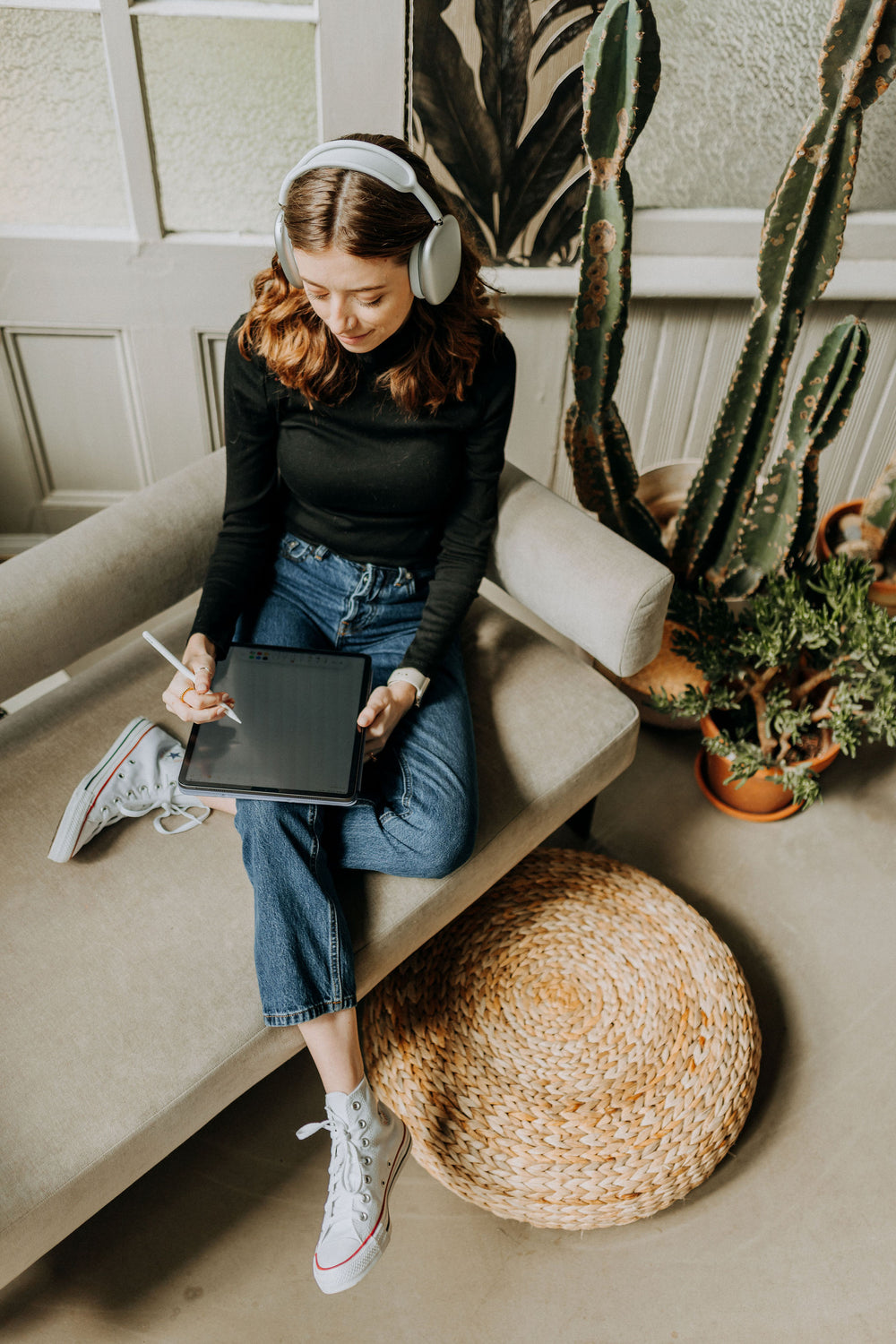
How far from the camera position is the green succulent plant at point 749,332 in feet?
3.96

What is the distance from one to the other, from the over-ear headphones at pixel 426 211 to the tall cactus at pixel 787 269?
53 cm

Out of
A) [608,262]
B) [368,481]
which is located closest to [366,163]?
[368,481]

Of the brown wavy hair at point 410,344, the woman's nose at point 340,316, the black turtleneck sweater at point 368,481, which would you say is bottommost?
the black turtleneck sweater at point 368,481

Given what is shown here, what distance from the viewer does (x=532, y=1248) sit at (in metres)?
1.27

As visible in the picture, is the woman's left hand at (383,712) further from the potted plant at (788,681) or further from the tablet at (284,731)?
the potted plant at (788,681)

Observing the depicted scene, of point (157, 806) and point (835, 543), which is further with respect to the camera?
point (835, 543)

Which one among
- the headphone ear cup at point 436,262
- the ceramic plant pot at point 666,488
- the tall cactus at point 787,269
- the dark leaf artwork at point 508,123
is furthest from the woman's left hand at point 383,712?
the dark leaf artwork at point 508,123

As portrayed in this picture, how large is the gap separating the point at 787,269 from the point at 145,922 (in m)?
1.23

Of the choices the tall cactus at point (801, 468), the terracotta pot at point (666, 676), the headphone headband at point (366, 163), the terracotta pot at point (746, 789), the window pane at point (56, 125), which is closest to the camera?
the headphone headband at point (366, 163)

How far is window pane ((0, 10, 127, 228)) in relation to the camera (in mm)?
1484

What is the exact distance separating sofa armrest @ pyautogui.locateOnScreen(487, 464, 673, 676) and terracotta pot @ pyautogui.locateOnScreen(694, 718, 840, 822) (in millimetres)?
420

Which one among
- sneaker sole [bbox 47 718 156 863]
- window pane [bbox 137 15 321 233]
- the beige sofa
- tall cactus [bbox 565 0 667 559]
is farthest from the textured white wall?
sneaker sole [bbox 47 718 156 863]

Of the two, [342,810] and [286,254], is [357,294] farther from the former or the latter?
[342,810]

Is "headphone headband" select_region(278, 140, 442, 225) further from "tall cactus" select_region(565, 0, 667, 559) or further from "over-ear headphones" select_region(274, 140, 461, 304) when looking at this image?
"tall cactus" select_region(565, 0, 667, 559)
